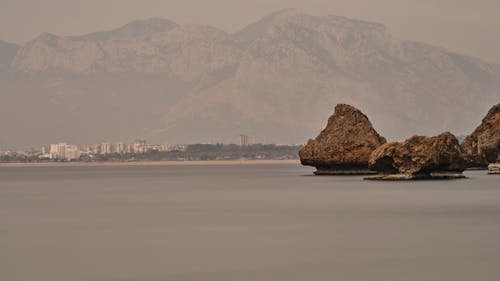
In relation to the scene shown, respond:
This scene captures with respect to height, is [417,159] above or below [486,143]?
below

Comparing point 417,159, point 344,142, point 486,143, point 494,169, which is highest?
point 486,143

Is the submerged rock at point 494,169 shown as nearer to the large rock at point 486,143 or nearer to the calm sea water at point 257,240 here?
the large rock at point 486,143

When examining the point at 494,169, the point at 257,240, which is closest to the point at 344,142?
the point at 494,169

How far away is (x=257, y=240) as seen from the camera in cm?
4234

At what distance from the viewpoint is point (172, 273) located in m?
31.4

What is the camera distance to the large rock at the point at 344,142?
4459 inches

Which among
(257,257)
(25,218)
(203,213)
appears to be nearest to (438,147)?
(203,213)

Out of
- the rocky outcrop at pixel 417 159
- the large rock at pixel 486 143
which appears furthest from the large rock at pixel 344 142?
the large rock at pixel 486 143

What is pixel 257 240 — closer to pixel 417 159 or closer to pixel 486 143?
pixel 417 159

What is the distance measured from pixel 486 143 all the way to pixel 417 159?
4727cm

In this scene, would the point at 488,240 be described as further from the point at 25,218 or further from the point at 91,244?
the point at 25,218

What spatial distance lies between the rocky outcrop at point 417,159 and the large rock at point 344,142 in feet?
19.9

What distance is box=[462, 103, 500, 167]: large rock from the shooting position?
140m

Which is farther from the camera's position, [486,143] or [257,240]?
[486,143]
